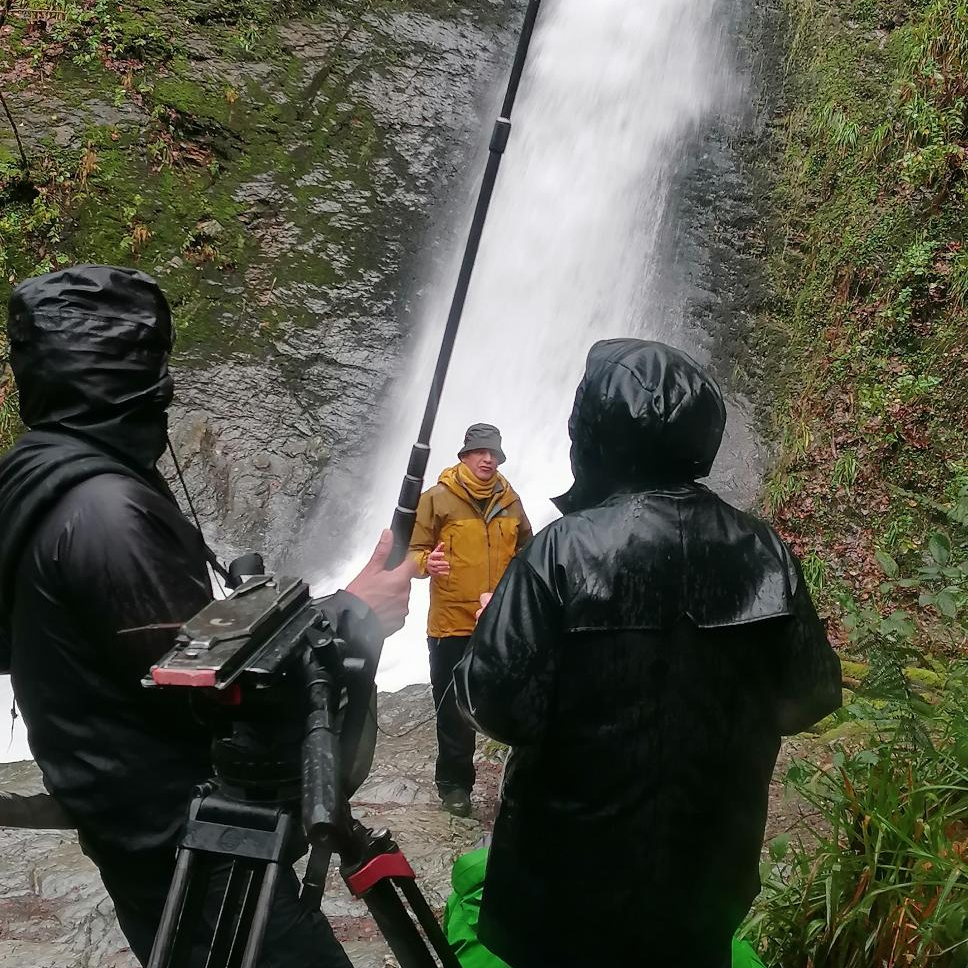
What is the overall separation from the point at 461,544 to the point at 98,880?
2.23 m

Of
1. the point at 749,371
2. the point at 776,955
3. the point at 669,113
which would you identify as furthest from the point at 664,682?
the point at 669,113

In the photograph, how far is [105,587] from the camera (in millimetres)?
1484

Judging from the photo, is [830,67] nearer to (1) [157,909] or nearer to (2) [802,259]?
(2) [802,259]

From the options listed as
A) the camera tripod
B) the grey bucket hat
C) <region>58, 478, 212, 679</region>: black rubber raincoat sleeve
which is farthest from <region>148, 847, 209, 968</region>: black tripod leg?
the grey bucket hat

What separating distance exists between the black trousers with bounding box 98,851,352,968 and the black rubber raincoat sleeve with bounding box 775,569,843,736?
Result: 1.06 meters

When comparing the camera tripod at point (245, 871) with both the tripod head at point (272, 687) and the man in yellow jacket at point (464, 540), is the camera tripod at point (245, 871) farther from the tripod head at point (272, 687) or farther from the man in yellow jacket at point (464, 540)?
the man in yellow jacket at point (464, 540)

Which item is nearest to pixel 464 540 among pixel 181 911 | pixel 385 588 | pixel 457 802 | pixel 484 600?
pixel 484 600

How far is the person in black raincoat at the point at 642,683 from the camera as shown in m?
1.63

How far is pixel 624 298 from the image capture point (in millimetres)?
10430

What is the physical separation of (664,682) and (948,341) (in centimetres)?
770

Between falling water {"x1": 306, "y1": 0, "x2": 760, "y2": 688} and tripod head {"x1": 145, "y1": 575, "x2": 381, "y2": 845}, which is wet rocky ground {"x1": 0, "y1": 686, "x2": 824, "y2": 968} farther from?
falling water {"x1": 306, "y1": 0, "x2": 760, "y2": 688}

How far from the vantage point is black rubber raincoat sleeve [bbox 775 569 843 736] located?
1.70m

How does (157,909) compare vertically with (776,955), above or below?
above

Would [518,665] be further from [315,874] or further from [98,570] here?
[98,570]
